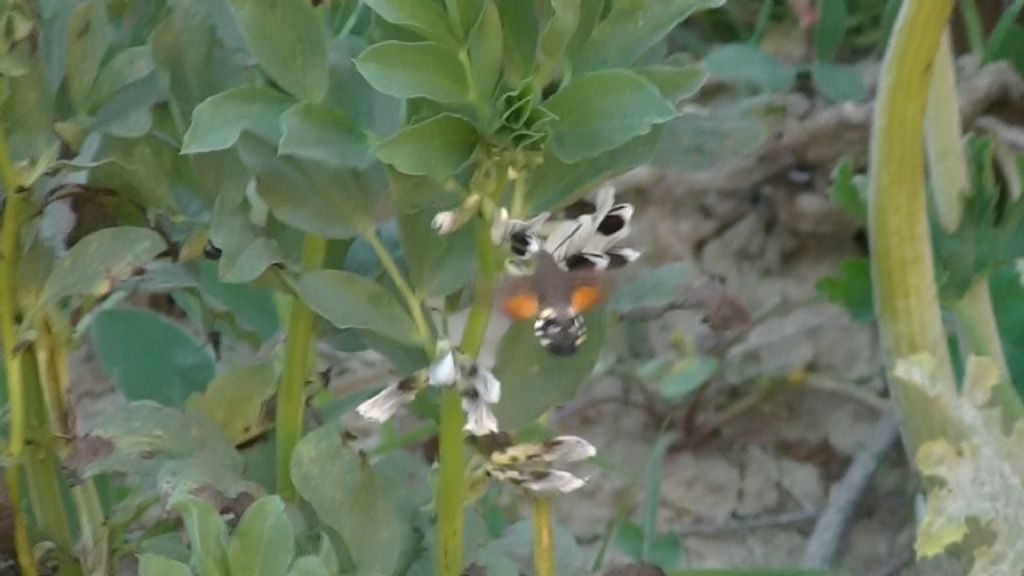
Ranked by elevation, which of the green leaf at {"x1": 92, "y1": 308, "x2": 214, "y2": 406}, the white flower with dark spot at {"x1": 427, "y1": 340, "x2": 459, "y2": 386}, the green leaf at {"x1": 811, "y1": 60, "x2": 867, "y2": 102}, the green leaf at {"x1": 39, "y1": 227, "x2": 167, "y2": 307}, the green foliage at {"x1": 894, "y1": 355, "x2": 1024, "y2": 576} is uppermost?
the green leaf at {"x1": 811, "y1": 60, "x2": 867, "y2": 102}

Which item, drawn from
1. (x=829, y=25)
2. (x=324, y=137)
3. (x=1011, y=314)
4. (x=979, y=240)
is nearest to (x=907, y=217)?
(x=979, y=240)

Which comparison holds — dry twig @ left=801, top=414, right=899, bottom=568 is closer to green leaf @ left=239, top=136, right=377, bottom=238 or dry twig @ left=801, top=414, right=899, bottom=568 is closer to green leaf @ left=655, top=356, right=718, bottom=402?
green leaf @ left=655, top=356, right=718, bottom=402

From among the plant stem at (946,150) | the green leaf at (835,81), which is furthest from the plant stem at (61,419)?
the green leaf at (835,81)

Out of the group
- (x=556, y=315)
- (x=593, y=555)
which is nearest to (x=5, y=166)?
(x=556, y=315)

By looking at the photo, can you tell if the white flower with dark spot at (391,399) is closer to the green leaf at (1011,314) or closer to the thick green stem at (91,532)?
the thick green stem at (91,532)

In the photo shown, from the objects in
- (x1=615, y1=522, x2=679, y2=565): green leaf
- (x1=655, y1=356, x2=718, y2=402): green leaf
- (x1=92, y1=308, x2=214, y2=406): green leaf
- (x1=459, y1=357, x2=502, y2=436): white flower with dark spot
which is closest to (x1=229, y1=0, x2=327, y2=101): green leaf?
(x1=459, y1=357, x2=502, y2=436): white flower with dark spot

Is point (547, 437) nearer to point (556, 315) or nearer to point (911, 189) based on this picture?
point (556, 315)
